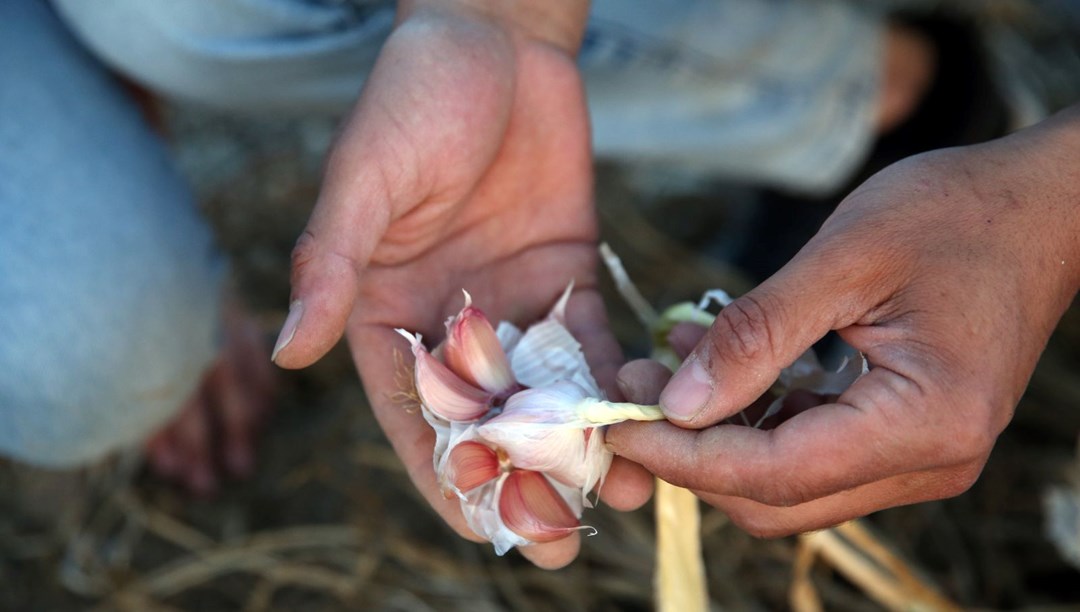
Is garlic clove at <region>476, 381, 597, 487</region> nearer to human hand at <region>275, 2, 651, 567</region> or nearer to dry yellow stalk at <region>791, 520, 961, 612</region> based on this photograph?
human hand at <region>275, 2, 651, 567</region>

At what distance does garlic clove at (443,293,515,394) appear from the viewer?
69 cm

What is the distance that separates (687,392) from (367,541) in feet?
2.32

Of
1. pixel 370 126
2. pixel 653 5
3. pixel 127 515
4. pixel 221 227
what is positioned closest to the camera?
pixel 370 126

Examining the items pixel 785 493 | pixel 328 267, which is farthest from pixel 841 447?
pixel 328 267

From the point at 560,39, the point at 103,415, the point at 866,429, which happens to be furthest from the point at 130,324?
the point at 866,429

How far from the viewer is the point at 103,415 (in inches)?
41.5

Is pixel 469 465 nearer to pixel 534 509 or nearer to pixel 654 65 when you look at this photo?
pixel 534 509

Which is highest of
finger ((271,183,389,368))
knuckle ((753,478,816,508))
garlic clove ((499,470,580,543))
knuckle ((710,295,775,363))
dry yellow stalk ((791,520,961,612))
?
knuckle ((710,295,775,363))

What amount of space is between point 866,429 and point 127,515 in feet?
3.42

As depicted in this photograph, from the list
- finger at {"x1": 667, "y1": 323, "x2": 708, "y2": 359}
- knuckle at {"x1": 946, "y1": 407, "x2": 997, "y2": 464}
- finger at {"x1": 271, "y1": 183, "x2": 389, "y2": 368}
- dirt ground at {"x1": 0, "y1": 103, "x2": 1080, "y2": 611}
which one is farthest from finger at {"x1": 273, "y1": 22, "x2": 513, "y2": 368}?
dirt ground at {"x1": 0, "y1": 103, "x2": 1080, "y2": 611}

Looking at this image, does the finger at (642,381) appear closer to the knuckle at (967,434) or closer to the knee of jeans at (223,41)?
the knuckle at (967,434)

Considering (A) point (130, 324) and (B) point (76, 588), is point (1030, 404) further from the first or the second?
(B) point (76, 588)

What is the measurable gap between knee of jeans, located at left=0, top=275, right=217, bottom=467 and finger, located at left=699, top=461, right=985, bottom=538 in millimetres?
684

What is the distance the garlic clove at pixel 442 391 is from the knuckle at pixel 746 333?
0.19 meters
